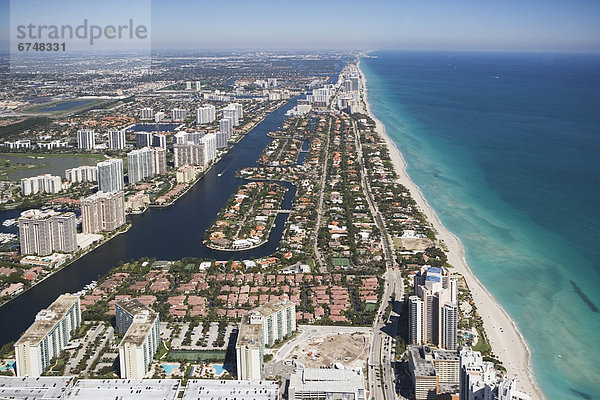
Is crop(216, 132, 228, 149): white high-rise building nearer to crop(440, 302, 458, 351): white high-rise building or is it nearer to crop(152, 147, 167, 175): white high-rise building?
crop(152, 147, 167, 175): white high-rise building

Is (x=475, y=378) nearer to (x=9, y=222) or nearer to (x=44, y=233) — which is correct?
(x=44, y=233)

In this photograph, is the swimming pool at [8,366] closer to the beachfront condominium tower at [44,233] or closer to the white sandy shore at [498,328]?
the beachfront condominium tower at [44,233]

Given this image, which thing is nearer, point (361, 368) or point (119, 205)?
point (361, 368)

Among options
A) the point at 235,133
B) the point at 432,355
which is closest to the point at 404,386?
the point at 432,355

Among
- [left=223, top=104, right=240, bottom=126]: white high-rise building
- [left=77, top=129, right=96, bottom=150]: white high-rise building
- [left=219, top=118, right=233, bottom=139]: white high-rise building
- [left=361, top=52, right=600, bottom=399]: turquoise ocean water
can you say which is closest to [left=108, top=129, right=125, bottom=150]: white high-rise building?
[left=77, top=129, right=96, bottom=150]: white high-rise building

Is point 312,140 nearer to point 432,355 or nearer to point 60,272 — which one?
point 60,272

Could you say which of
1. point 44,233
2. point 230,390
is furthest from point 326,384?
point 44,233

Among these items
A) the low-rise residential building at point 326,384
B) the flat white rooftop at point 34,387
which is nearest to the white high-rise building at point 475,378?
Result: the low-rise residential building at point 326,384
